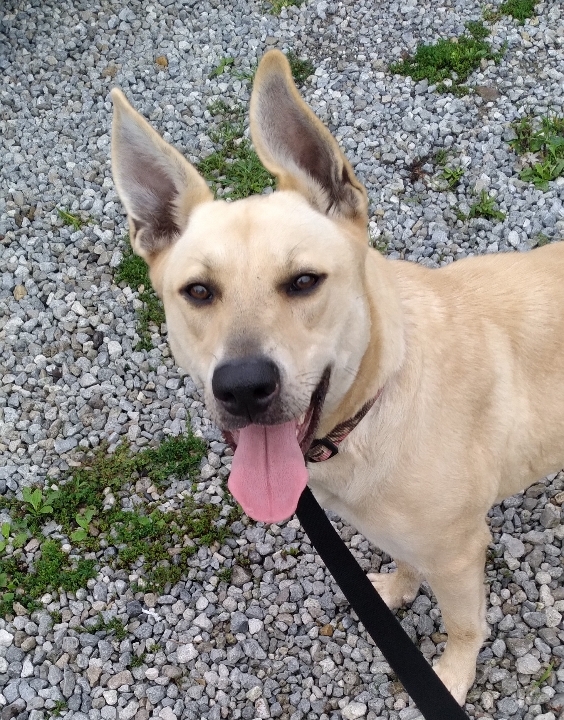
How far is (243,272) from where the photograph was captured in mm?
2295

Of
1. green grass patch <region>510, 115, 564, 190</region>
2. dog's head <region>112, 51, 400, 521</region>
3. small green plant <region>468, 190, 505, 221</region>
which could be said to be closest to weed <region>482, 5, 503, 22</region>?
green grass patch <region>510, 115, 564, 190</region>

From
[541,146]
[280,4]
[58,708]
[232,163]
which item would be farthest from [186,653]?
[280,4]

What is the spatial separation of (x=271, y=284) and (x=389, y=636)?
4.49 ft

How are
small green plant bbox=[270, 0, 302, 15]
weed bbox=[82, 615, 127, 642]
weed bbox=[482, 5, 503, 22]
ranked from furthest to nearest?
1. small green plant bbox=[270, 0, 302, 15]
2. weed bbox=[482, 5, 503, 22]
3. weed bbox=[82, 615, 127, 642]

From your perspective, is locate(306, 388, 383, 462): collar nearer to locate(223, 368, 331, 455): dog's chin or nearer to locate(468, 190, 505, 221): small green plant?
locate(223, 368, 331, 455): dog's chin

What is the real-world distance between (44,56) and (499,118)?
491cm

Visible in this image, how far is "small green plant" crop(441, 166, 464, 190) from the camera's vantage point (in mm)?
5277

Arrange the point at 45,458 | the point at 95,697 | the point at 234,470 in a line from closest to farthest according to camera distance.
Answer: the point at 234,470 < the point at 95,697 < the point at 45,458

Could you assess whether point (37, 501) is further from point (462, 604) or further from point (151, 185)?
point (462, 604)

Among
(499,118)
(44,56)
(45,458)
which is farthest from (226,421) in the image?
(44,56)

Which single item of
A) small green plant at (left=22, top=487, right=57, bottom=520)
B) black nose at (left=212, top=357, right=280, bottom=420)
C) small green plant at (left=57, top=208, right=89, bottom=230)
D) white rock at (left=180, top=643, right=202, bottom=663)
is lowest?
white rock at (left=180, top=643, right=202, bottom=663)

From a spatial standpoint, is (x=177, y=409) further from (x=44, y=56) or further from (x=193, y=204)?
(x=44, y=56)

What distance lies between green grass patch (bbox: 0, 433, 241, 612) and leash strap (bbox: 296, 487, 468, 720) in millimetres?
1602

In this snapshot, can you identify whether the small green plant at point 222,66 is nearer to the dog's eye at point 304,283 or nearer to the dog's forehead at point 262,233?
the dog's forehead at point 262,233
